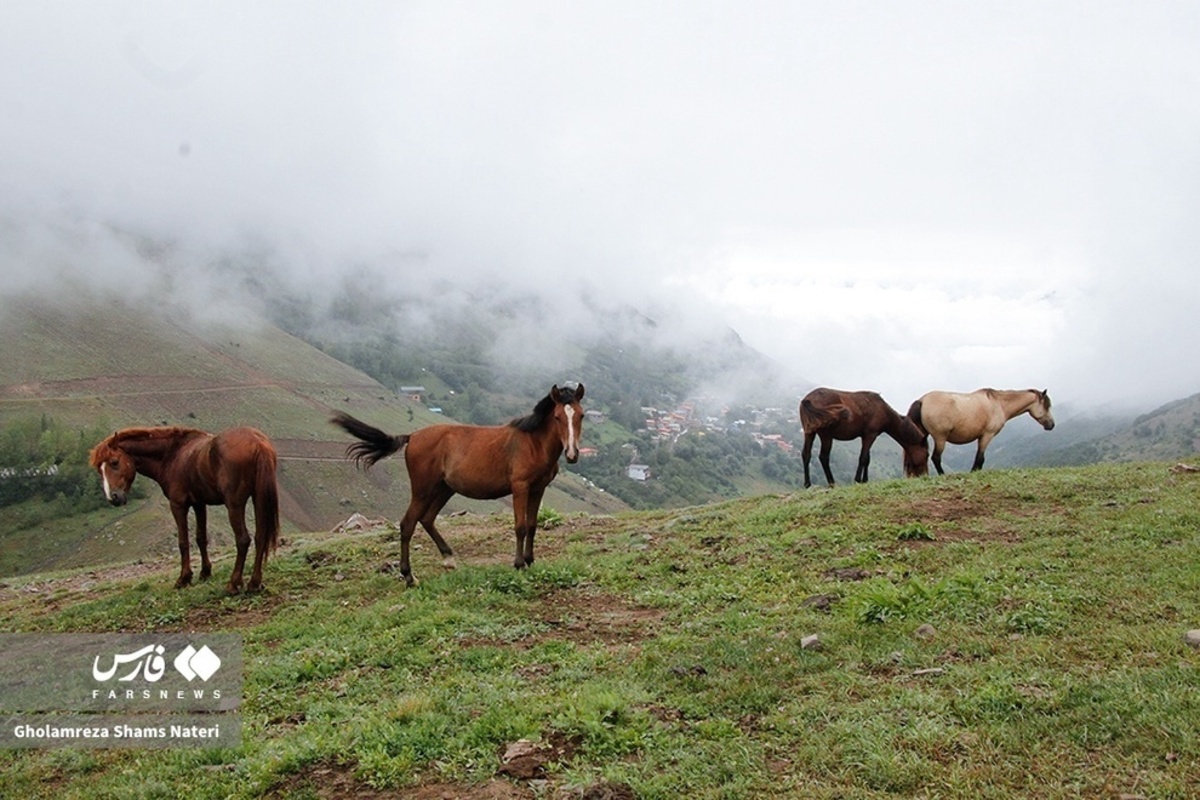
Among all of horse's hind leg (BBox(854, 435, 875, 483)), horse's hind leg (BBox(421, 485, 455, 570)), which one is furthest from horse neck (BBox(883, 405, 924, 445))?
horse's hind leg (BBox(421, 485, 455, 570))

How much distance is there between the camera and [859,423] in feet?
61.2

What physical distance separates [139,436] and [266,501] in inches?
121

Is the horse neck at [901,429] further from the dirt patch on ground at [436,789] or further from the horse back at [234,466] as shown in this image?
the dirt patch on ground at [436,789]

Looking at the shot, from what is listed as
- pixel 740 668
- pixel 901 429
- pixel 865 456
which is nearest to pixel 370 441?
pixel 740 668

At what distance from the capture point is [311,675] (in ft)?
25.0

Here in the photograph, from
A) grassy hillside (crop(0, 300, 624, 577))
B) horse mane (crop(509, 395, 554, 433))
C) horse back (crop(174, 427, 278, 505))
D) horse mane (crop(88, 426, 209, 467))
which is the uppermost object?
horse mane (crop(509, 395, 554, 433))

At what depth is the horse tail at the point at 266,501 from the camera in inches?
467

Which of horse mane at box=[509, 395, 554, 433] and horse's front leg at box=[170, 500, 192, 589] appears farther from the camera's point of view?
horse's front leg at box=[170, 500, 192, 589]

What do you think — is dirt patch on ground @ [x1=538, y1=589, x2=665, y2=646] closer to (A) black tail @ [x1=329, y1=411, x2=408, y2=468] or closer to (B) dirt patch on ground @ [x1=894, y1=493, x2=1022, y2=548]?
(A) black tail @ [x1=329, y1=411, x2=408, y2=468]

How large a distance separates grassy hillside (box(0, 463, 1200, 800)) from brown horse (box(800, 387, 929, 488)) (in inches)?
250

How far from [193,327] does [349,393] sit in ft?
127

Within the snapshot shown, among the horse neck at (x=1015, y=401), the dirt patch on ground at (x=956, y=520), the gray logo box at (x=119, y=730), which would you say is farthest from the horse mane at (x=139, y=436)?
the horse neck at (x=1015, y=401)

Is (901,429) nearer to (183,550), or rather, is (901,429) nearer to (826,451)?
(826,451)

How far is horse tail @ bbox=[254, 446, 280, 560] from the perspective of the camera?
1187 centimetres
